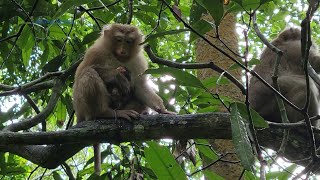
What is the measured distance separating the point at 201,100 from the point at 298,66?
2714 millimetres

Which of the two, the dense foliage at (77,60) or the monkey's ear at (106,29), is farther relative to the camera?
the monkey's ear at (106,29)

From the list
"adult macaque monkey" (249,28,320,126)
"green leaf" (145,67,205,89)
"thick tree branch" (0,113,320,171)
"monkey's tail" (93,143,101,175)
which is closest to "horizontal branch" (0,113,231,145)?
"thick tree branch" (0,113,320,171)

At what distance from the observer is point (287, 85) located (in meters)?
A: 4.96

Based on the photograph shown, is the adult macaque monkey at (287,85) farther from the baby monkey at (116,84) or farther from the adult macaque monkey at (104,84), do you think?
the baby monkey at (116,84)

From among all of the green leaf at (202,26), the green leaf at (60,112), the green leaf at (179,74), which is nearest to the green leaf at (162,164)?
the green leaf at (179,74)

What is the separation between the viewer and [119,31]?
5.14 meters

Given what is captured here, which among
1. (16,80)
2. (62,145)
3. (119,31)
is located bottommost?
(62,145)

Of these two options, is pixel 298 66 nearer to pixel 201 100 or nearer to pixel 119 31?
pixel 119 31

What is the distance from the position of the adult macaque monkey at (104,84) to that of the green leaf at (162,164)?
1923mm

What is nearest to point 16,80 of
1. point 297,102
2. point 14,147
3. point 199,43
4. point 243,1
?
point 14,147

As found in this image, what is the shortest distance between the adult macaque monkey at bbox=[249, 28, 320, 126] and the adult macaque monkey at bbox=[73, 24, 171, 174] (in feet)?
3.85

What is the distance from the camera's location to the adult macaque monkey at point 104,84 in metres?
4.30

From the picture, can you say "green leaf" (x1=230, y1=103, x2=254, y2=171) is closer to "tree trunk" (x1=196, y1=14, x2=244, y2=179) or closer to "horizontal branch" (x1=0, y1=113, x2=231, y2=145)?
"horizontal branch" (x1=0, y1=113, x2=231, y2=145)

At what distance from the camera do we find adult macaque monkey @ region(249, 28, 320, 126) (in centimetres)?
481
